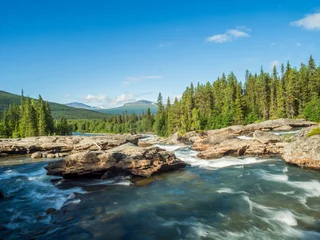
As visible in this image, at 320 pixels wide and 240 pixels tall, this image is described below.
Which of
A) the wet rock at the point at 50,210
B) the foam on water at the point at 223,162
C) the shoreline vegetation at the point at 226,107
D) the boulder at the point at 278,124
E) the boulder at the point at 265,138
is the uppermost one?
the shoreline vegetation at the point at 226,107

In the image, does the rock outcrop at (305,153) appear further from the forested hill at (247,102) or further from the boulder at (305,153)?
the forested hill at (247,102)

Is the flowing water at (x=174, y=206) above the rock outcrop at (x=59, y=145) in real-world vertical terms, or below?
below

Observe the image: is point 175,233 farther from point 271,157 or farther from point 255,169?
point 271,157

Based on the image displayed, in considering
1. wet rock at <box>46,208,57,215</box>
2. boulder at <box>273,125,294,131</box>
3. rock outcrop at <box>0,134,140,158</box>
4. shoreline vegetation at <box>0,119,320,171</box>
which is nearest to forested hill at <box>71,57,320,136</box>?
boulder at <box>273,125,294,131</box>

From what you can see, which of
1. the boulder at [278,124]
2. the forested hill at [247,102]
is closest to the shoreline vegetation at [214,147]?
the boulder at [278,124]

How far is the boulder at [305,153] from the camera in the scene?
21297 mm

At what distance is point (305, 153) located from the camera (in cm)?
2225

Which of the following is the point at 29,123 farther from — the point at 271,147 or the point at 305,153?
the point at 305,153

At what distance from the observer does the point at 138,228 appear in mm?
12320

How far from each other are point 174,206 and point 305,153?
50.9 ft

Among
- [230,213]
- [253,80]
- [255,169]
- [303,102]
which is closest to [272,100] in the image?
[303,102]

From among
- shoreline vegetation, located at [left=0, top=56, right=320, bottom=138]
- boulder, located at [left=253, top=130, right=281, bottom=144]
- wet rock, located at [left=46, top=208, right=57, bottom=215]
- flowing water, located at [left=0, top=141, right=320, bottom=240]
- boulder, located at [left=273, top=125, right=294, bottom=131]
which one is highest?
shoreline vegetation, located at [left=0, top=56, right=320, bottom=138]

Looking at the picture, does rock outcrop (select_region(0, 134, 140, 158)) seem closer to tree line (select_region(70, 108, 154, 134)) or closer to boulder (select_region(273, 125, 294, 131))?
boulder (select_region(273, 125, 294, 131))

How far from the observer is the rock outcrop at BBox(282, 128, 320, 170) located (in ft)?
69.9
